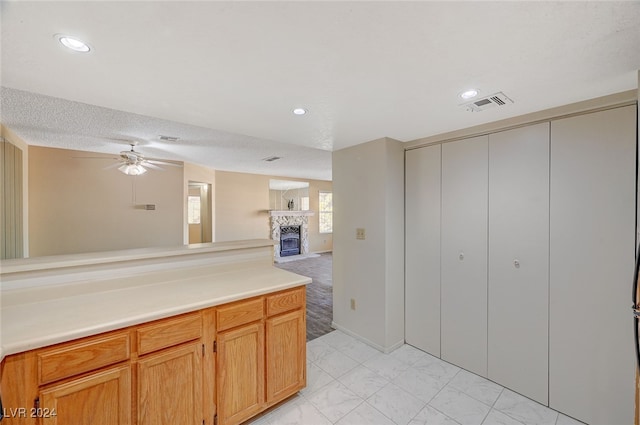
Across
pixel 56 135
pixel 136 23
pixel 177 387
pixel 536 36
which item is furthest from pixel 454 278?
pixel 56 135

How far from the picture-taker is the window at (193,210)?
805 centimetres

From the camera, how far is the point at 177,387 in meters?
1.52

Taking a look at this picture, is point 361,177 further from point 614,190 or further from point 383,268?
point 614,190

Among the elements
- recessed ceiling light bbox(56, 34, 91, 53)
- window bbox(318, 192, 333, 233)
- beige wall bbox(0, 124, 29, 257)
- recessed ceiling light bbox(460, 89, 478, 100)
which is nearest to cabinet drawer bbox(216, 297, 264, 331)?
recessed ceiling light bbox(56, 34, 91, 53)

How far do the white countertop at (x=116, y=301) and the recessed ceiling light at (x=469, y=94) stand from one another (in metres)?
1.75

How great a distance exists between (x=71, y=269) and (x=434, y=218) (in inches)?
117

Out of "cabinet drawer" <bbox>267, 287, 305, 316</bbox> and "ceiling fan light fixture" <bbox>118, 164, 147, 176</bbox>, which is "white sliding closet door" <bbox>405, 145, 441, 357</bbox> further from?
"ceiling fan light fixture" <bbox>118, 164, 147, 176</bbox>

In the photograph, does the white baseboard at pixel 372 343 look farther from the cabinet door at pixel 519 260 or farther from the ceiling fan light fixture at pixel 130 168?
the ceiling fan light fixture at pixel 130 168

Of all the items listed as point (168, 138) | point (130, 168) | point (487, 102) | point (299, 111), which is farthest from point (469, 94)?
point (130, 168)

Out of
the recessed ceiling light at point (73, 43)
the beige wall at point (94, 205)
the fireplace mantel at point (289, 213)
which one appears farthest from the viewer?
the fireplace mantel at point (289, 213)

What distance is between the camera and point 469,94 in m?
1.71

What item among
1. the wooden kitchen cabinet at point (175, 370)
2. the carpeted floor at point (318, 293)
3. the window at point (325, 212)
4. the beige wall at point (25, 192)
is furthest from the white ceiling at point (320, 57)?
the window at point (325, 212)

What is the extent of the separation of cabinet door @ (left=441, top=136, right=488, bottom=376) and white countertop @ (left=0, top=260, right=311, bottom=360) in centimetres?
150

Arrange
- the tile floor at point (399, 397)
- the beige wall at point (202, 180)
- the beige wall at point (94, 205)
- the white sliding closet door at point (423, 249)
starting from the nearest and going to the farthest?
the tile floor at point (399, 397), the white sliding closet door at point (423, 249), the beige wall at point (94, 205), the beige wall at point (202, 180)
